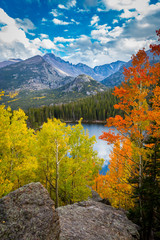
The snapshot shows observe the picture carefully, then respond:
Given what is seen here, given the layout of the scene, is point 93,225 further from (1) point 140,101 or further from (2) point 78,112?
(2) point 78,112

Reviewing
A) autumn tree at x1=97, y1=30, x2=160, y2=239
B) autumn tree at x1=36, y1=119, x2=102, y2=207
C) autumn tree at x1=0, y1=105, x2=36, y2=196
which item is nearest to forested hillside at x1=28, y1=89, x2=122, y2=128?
autumn tree at x1=0, y1=105, x2=36, y2=196

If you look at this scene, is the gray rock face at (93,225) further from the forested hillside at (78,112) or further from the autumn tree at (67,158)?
the forested hillside at (78,112)

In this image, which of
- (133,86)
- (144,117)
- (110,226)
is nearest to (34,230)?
(110,226)

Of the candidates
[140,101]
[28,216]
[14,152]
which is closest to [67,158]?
[14,152]

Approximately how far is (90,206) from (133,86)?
1144 cm

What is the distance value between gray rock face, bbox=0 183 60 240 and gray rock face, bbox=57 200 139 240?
2996mm

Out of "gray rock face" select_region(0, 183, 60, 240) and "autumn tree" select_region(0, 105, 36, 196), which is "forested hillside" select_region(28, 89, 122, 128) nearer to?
"autumn tree" select_region(0, 105, 36, 196)

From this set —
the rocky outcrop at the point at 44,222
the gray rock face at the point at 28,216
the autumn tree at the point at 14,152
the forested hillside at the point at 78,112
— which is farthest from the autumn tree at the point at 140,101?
the forested hillside at the point at 78,112

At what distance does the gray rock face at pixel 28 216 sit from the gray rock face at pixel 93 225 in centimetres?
300

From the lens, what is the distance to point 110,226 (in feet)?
31.1

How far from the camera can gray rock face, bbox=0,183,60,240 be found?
5.19 metres

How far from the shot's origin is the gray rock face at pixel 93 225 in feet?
27.4

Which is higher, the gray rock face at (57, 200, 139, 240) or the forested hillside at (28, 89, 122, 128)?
the forested hillside at (28, 89, 122, 128)

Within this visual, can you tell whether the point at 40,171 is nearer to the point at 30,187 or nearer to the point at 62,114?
the point at 30,187
